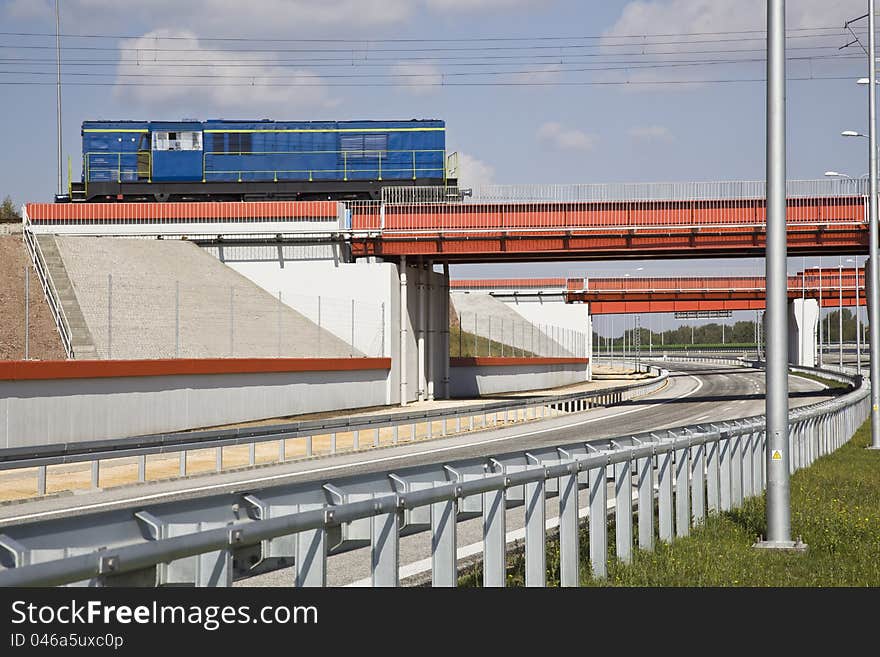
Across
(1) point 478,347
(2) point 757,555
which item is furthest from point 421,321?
(2) point 757,555

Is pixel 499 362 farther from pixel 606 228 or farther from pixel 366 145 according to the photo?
pixel 606 228

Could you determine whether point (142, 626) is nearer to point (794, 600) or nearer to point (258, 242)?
point (794, 600)

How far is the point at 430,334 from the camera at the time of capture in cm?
5462

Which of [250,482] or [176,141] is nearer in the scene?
[250,482]

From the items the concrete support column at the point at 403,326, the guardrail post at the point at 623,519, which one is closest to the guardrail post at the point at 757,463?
the guardrail post at the point at 623,519

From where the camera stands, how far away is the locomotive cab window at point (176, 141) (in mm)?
55094

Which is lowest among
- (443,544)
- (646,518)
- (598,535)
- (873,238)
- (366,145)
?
(646,518)

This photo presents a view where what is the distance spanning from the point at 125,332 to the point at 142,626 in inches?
1305

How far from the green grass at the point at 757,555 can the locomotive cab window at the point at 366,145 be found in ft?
136

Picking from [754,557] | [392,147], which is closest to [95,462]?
[754,557]

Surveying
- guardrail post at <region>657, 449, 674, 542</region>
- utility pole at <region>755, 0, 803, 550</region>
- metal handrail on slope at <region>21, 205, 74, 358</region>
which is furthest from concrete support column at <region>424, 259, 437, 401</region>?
guardrail post at <region>657, 449, 674, 542</region>

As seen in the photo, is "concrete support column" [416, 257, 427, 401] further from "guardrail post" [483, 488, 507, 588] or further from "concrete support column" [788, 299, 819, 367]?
"concrete support column" [788, 299, 819, 367]

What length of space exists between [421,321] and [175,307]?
63.2ft

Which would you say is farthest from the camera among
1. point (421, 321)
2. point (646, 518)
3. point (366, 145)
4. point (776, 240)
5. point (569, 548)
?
point (366, 145)
